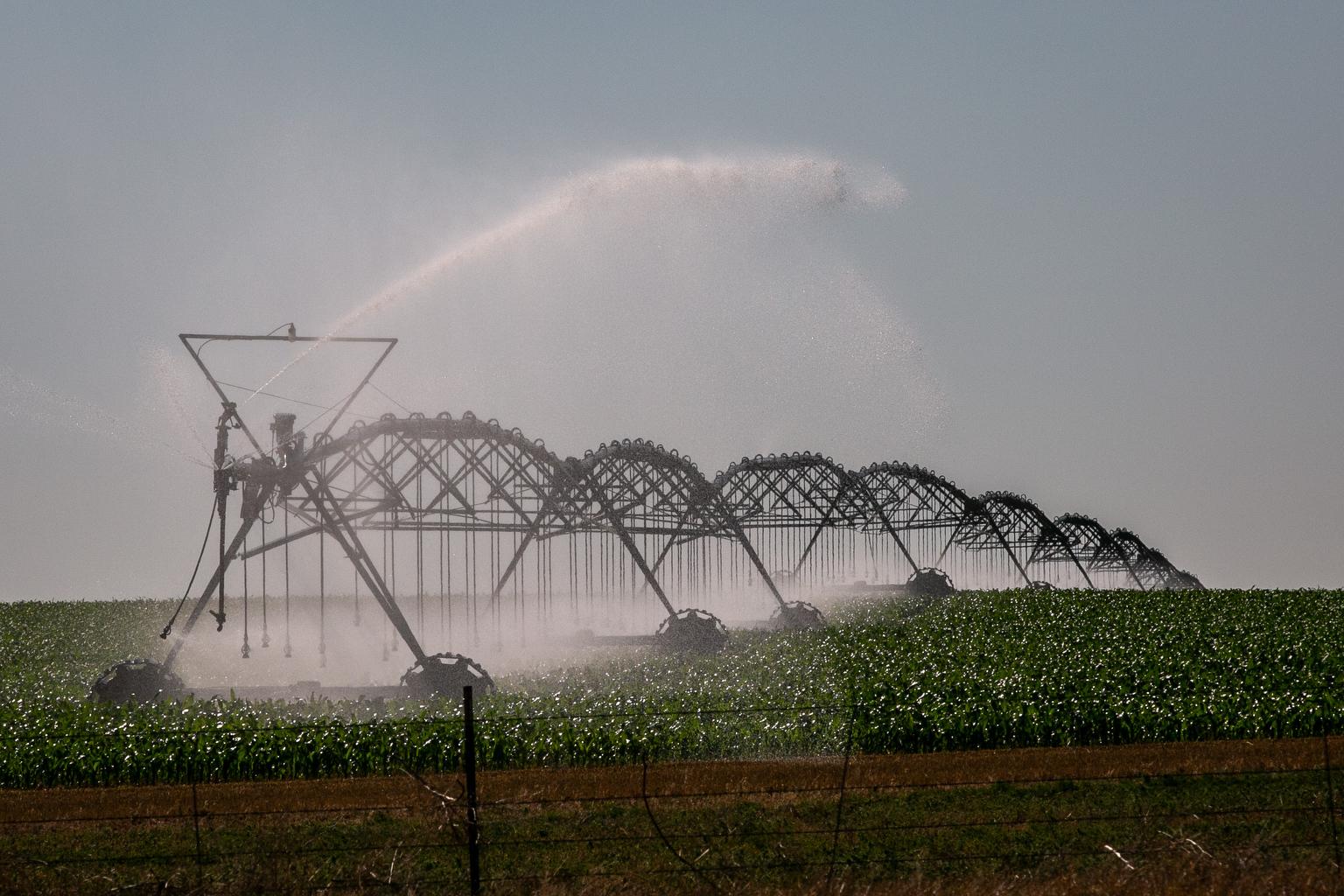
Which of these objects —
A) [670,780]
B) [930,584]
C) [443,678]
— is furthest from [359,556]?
[930,584]

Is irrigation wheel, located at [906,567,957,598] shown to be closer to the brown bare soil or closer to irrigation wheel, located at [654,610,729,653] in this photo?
irrigation wheel, located at [654,610,729,653]

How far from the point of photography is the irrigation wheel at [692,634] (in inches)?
1412

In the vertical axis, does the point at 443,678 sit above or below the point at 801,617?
below

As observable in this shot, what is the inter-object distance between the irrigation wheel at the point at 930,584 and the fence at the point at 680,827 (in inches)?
1533

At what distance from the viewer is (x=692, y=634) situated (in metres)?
36.1

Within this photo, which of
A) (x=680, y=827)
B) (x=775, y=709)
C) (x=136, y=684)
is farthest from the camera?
(x=136, y=684)

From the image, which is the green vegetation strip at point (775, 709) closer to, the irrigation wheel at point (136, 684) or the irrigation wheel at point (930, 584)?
the irrigation wheel at point (136, 684)

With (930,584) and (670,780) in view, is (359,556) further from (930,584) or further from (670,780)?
(930,584)

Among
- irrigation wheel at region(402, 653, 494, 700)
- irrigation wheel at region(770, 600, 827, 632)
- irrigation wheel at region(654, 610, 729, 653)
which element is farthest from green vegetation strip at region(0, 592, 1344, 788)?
irrigation wheel at region(770, 600, 827, 632)

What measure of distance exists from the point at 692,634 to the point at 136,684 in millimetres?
14924

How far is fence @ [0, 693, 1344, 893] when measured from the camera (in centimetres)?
Answer: 1083

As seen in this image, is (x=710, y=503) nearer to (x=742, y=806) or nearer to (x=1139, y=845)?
(x=742, y=806)

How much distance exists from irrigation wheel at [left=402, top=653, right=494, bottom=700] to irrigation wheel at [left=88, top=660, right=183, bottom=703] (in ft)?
14.9

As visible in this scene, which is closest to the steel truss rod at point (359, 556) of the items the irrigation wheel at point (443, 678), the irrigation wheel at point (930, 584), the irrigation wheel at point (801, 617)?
the irrigation wheel at point (443, 678)
